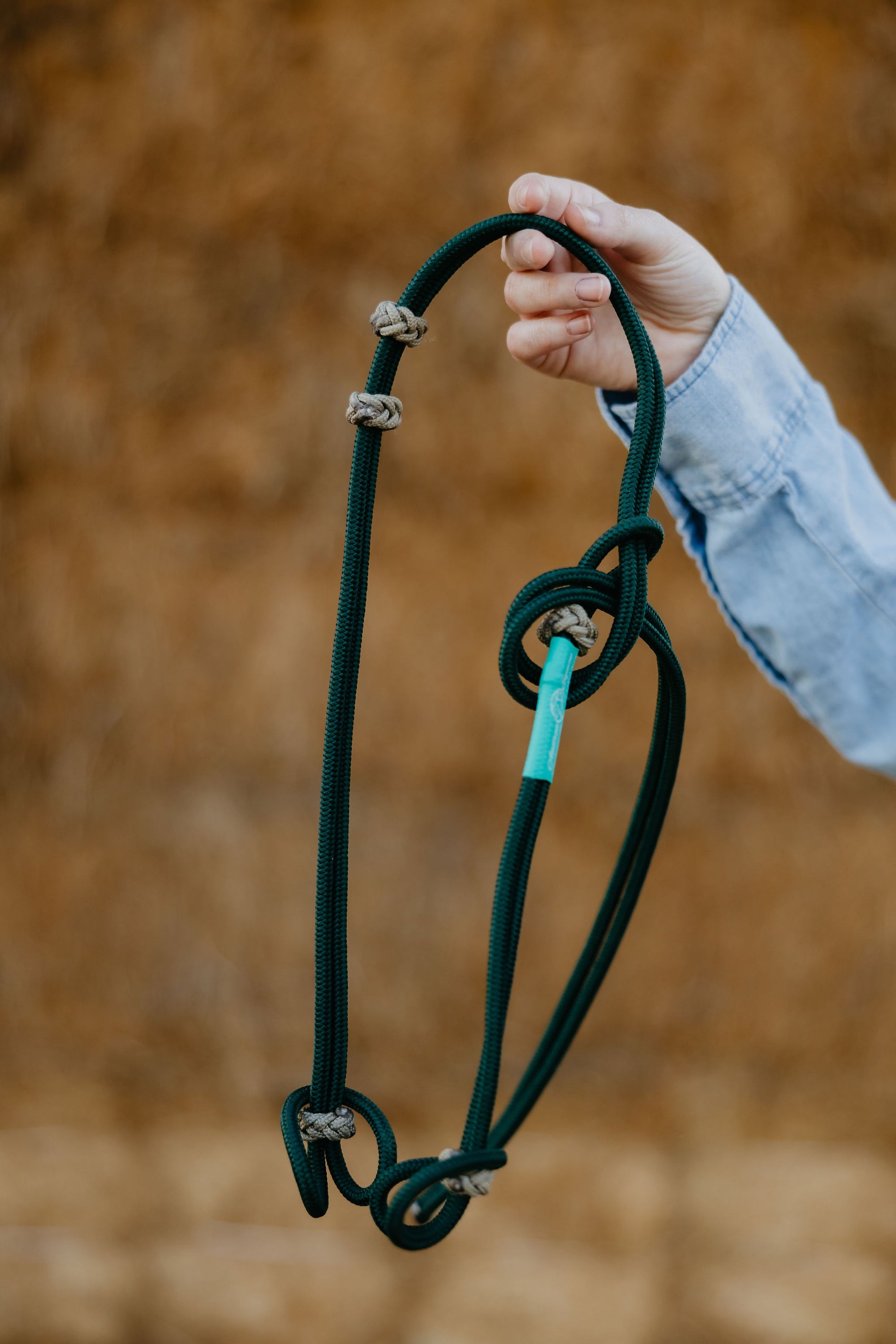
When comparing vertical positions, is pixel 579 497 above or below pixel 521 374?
below

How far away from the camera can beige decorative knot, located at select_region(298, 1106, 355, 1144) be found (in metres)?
0.28

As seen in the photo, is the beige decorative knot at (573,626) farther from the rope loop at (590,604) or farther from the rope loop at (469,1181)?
the rope loop at (469,1181)

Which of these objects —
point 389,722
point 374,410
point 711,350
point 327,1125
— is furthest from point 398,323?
point 389,722

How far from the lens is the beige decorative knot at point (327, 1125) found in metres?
0.28

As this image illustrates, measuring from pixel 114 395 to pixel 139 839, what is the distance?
44 cm

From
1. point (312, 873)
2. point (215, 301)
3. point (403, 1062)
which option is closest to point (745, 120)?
point (215, 301)

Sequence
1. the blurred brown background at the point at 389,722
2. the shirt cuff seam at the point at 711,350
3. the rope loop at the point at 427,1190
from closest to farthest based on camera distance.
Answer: the rope loop at the point at 427,1190 < the shirt cuff seam at the point at 711,350 < the blurred brown background at the point at 389,722

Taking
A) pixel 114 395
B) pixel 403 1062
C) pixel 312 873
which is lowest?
pixel 403 1062

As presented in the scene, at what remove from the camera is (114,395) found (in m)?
0.91

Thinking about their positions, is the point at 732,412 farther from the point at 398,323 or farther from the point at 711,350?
the point at 398,323

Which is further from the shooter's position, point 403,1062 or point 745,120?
point 403,1062

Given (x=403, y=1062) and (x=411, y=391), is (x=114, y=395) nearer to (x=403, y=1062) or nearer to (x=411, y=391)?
(x=411, y=391)

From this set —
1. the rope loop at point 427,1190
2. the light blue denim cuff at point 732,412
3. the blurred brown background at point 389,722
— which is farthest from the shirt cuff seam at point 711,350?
Answer: the blurred brown background at point 389,722

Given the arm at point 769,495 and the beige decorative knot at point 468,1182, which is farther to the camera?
the arm at point 769,495
